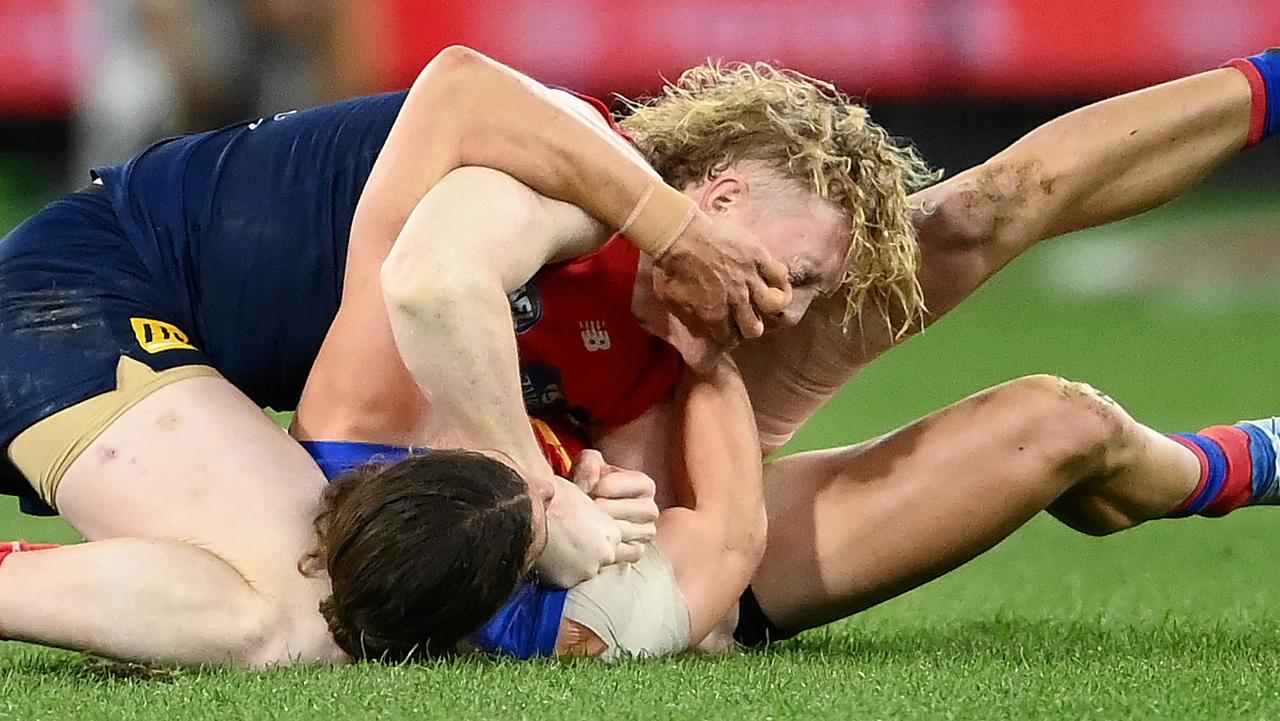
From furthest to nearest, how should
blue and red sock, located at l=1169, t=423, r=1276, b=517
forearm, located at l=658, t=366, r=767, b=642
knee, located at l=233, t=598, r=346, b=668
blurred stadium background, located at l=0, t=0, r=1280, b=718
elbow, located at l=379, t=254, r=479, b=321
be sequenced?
blurred stadium background, located at l=0, t=0, r=1280, b=718
blue and red sock, located at l=1169, t=423, r=1276, b=517
forearm, located at l=658, t=366, r=767, b=642
knee, located at l=233, t=598, r=346, b=668
elbow, located at l=379, t=254, r=479, b=321

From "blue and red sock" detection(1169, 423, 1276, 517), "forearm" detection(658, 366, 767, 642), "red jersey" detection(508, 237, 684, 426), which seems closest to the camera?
"forearm" detection(658, 366, 767, 642)

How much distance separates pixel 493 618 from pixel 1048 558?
212 cm

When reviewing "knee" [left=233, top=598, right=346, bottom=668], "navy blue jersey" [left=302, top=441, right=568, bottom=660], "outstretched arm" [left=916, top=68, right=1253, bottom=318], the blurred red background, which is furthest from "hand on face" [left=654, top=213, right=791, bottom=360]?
the blurred red background

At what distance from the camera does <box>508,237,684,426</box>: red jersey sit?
133 inches

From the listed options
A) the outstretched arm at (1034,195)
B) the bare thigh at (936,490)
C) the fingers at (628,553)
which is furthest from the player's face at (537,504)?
the outstretched arm at (1034,195)

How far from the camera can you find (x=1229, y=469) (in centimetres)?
374

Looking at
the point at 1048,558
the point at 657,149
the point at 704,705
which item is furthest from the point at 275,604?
the point at 1048,558

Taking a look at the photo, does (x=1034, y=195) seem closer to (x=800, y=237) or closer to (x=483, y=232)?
(x=800, y=237)

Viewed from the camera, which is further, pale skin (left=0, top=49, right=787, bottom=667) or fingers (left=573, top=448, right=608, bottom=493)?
fingers (left=573, top=448, right=608, bottom=493)

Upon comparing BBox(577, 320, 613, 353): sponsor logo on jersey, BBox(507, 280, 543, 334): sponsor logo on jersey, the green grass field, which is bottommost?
the green grass field

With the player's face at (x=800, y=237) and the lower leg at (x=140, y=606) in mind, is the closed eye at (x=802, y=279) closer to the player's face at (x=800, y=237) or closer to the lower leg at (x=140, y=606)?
the player's face at (x=800, y=237)

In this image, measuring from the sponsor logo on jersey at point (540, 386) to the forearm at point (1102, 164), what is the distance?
0.73 m

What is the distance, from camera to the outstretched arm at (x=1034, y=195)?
3725 millimetres

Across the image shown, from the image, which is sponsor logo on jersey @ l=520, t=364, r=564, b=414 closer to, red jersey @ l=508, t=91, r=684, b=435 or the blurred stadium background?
red jersey @ l=508, t=91, r=684, b=435
